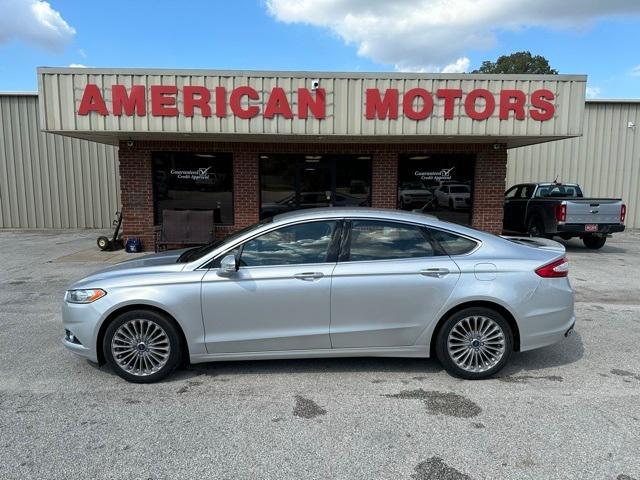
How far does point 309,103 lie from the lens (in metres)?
9.58

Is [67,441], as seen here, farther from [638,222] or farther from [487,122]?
[638,222]

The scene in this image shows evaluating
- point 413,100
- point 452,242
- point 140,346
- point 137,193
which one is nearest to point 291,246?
point 452,242

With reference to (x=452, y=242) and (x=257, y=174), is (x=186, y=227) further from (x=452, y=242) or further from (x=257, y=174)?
(x=452, y=242)

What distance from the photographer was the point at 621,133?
1702 cm

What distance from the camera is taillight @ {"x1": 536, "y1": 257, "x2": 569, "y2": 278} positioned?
13.6ft

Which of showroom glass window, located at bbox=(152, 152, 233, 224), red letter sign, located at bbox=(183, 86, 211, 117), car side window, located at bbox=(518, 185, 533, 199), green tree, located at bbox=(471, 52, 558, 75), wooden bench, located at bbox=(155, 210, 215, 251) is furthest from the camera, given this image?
green tree, located at bbox=(471, 52, 558, 75)

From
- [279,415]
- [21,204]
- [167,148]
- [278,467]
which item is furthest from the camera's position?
[21,204]

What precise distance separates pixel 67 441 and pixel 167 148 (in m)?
8.95

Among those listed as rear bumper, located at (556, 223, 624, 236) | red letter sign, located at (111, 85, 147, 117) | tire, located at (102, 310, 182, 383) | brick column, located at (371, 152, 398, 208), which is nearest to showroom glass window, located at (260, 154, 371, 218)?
brick column, located at (371, 152, 398, 208)

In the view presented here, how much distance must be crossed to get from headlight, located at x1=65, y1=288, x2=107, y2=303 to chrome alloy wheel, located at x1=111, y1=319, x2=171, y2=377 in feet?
1.07

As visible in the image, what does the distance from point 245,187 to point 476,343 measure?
8252mm

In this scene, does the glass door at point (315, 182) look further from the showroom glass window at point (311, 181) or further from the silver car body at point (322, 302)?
the silver car body at point (322, 302)

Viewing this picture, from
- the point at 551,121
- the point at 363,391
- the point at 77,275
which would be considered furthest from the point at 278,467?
the point at 551,121

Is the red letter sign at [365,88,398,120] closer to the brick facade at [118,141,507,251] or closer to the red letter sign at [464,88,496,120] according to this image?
the red letter sign at [464,88,496,120]
